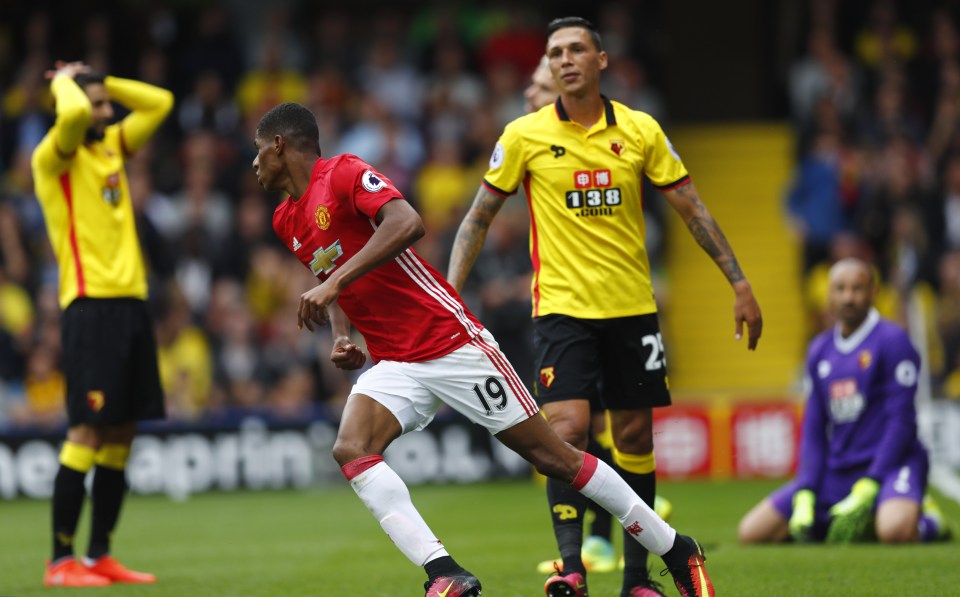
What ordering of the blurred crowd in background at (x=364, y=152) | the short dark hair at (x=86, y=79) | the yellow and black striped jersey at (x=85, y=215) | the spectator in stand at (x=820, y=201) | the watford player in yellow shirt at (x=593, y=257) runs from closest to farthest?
the watford player in yellow shirt at (x=593, y=257) < the yellow and black striped jersey at (x=85, y=215) < the short dark hair at (x=86, y=79) < the blurred crowd in background at (x=364, y=152) < the spectator in stand at (x=820, y=201)

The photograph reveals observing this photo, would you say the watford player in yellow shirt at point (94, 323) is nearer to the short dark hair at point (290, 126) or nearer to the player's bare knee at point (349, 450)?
the short dark hair at point (290, 126)

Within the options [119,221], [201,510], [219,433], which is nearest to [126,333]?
[119,221]

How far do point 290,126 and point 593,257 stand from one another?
5.35 feet

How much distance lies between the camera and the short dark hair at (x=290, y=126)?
21.5 feet

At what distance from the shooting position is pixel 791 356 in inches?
742

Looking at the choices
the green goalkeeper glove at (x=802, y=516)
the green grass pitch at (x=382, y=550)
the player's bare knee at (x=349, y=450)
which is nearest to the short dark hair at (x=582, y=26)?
the player's bare knee at (x=349, y=450)

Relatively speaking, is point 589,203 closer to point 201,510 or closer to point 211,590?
point 211,590

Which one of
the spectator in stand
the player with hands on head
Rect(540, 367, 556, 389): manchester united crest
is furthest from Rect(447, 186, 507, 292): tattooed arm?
the spectator in stand

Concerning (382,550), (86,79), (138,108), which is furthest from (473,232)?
(382,550)

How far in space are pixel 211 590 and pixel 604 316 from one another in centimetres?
268

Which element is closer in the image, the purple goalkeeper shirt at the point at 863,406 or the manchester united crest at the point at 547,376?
the manchester united crest at the point at 547,376

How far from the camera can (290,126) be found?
6562 millimetres

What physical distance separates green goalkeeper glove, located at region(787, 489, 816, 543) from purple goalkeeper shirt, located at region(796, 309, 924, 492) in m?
0.07

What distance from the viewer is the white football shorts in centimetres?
646
